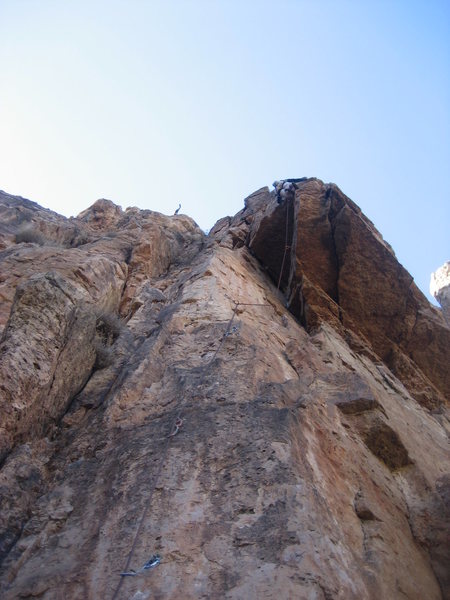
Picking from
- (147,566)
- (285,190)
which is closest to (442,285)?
(285,190)

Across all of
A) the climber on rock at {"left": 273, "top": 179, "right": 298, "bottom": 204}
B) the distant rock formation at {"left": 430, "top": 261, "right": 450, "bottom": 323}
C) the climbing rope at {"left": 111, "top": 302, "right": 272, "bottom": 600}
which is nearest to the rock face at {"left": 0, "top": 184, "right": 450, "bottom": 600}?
the climbing rope at {"left": 111, "top": 302, "right": 272, "bottom": 600}

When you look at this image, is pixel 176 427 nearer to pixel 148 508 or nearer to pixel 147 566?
pixel 148 508

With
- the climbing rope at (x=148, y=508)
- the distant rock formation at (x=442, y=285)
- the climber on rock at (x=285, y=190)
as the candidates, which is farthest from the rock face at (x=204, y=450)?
the distant rock formation at (x=442, y=285)

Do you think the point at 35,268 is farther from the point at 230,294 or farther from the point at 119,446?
the point at 119,446

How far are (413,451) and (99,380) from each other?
193 inches

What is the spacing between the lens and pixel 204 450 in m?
5.14

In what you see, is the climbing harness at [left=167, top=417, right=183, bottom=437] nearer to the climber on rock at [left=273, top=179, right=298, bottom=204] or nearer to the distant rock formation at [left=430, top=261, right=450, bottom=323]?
the climber on rock at [left=273, top=179, right=298, bottom=204]

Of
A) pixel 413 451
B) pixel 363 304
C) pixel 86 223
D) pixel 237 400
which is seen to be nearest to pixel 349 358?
pixel 413 451

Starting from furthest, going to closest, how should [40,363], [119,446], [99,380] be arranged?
[99,380]
[40,363]
[119,446]

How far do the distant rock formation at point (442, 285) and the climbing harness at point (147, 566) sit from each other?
28681 millimetres

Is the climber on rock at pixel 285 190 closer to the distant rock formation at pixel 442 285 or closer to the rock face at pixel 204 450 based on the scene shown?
the rock face at pixel 204 450

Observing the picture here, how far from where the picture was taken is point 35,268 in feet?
31.9

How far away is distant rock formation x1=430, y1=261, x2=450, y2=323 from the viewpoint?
31.3 meters

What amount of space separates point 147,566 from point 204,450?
1373 millimetres
